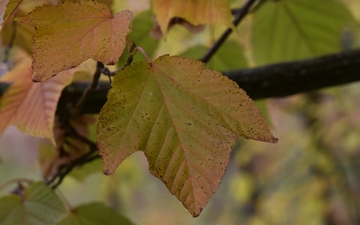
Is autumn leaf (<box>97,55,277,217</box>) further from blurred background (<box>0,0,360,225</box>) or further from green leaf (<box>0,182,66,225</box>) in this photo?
blurred background (<box>0,0,360,225</box>)

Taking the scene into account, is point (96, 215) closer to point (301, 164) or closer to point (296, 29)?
point (296, 29)

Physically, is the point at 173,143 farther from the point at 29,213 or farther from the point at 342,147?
the point at 342,147

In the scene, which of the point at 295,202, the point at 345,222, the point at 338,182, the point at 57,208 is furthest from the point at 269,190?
the point at 57,208

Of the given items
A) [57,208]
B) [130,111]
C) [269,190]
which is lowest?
[269,190]

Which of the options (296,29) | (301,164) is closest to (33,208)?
(296,29)

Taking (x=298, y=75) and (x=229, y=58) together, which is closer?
(x=298, y=75)
